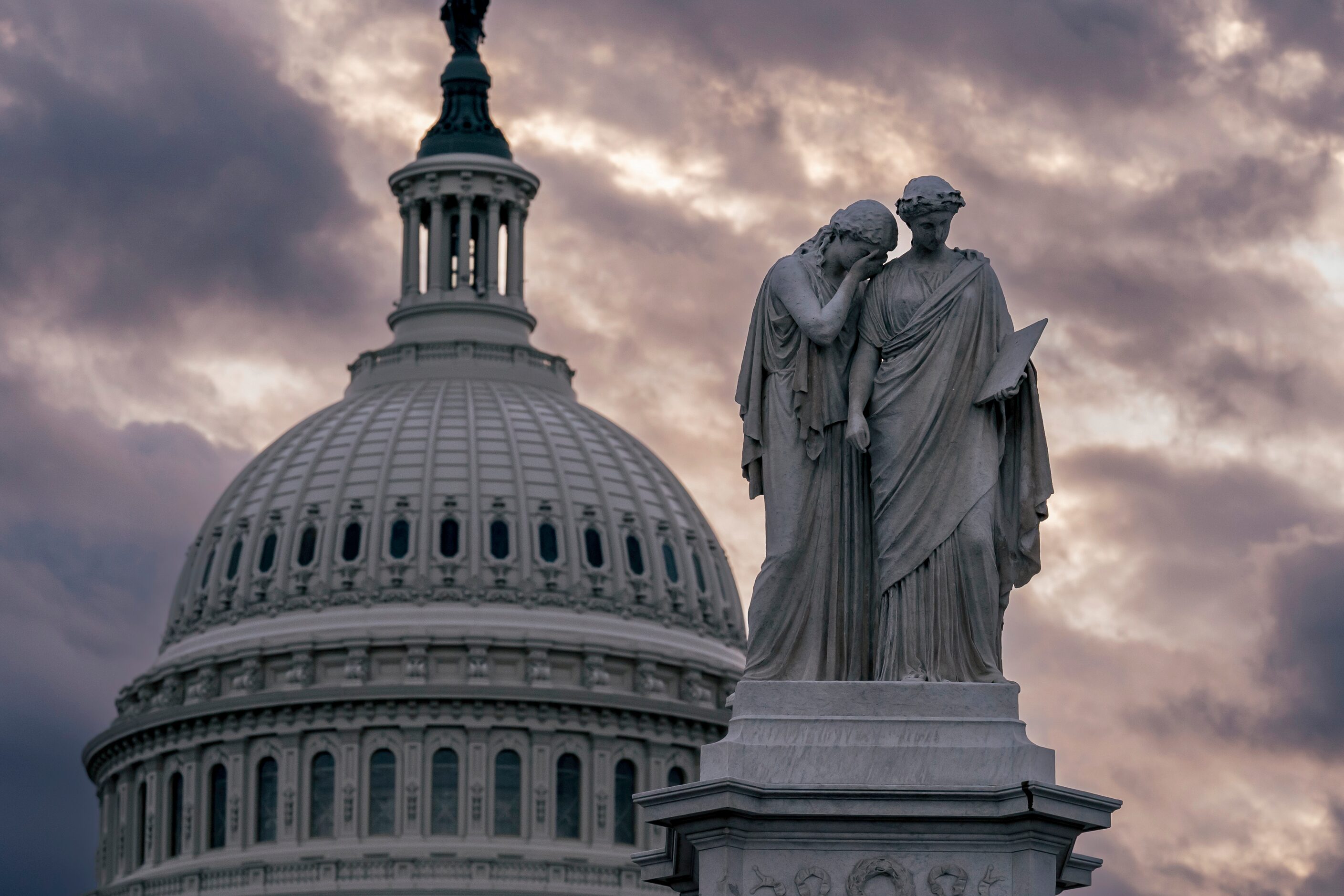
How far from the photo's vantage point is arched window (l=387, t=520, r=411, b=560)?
16012 cm

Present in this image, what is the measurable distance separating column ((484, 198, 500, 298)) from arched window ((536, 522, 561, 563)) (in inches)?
730

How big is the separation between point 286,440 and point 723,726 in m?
28.6

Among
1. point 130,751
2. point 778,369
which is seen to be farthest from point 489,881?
point 778,369

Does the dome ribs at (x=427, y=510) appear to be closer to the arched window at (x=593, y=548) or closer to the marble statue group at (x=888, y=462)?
the arched window at (x=593, y=548)

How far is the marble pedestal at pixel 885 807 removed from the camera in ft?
62.0

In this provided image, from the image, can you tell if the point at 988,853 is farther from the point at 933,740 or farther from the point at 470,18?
the point at 470,18

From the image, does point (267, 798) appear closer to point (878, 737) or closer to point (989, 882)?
point (878, 737)

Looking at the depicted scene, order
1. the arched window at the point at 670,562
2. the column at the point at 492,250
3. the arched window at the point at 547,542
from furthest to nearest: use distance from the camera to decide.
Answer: the column at the point at 492,250 → the arched window at the point at 670,562 → the arched window at the point at 547,542

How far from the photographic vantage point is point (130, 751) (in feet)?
534

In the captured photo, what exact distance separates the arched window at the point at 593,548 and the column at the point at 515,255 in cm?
2101

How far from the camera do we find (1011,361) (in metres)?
19.7

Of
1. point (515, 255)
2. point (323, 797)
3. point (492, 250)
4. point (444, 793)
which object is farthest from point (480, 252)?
point (323, 797)

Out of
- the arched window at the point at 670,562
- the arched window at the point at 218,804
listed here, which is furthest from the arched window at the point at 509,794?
the arched window at the point at 670,562

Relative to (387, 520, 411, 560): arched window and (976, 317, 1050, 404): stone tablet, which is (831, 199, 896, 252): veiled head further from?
(387, 520, 411, 560): arched window
